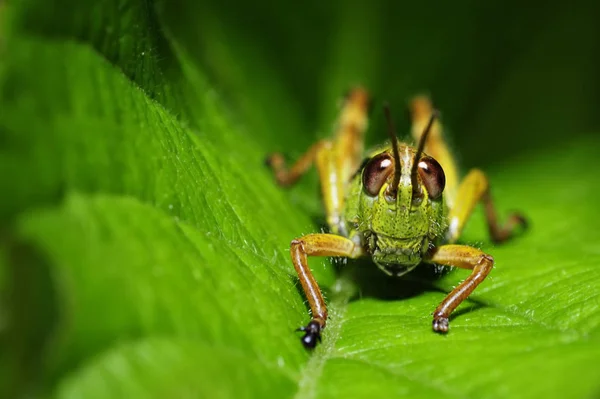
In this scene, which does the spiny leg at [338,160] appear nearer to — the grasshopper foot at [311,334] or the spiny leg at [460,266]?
the spiny leg at [460,266]

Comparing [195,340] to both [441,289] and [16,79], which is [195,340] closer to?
[16,79]

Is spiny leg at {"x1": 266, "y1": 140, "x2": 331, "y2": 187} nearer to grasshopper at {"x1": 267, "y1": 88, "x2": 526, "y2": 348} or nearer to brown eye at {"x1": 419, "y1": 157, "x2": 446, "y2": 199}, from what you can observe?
grasshopper at {"x1": 267, "y1": 88, "x2": 526, "y2": 348}

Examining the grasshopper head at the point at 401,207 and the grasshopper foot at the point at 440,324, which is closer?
the grasshopper foot at the point at 440,324

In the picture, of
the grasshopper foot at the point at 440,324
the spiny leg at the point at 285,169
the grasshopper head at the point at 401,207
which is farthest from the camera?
the spiny leg at the point at 285,169

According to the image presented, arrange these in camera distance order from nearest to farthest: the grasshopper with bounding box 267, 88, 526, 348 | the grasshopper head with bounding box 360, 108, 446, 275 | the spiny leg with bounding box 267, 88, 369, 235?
the grasshopper with bounding box 267, 88, 526, 348 < the grasshopper head with bounding box 360, 108, 446, 275 < the spiny leg with bounding box 267, 88, 369, 235

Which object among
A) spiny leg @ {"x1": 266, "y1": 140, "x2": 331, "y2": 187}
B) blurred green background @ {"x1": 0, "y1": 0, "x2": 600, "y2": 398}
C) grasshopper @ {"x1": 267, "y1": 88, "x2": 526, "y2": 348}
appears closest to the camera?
blurred green background @ {"x1": 0, "y1": 0, "x2": 600, "y2": 398}

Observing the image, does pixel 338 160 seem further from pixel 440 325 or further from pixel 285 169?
pixel 440 325

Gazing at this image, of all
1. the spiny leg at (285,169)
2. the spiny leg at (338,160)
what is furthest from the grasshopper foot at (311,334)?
the spiny leg at (285,169)

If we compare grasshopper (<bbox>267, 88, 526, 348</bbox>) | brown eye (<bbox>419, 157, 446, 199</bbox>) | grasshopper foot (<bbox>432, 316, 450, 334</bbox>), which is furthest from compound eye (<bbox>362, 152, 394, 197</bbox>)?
grasshopper foot (<bbox>432, 316, 450, 334</bbox>)

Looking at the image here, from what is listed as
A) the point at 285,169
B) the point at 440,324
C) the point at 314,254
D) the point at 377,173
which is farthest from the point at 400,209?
the point at 285,169
